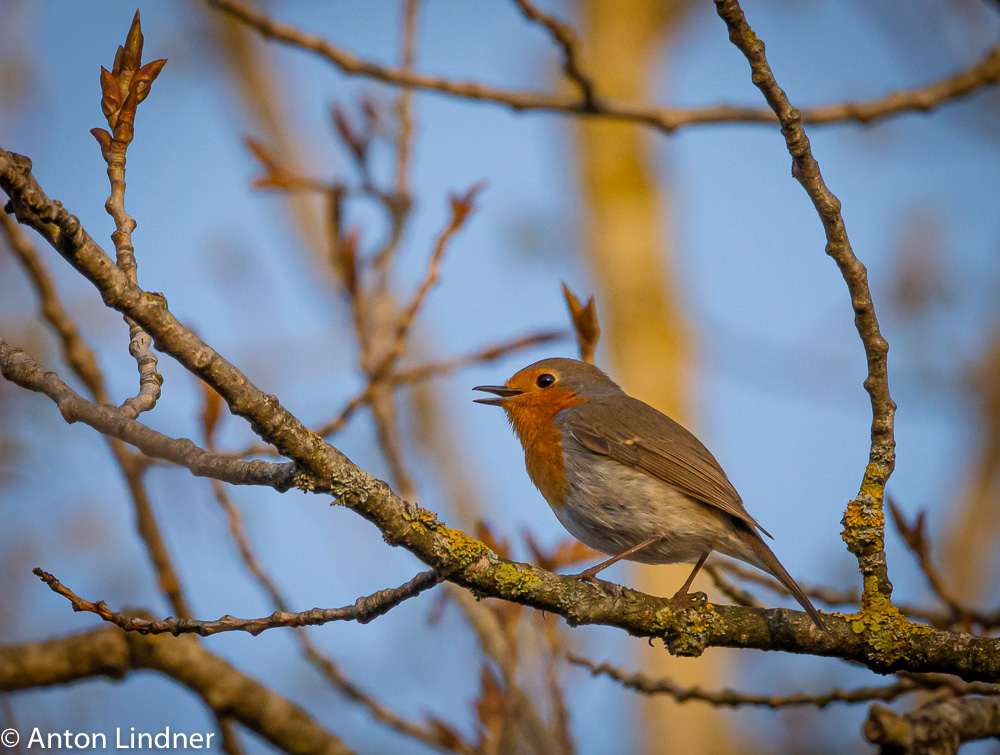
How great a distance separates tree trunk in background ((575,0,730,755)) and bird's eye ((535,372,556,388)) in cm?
336

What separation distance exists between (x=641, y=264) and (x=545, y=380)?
15.0 feet

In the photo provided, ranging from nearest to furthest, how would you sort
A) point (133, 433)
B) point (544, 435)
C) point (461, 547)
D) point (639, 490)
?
point (133, 433) → point (461, 547) → point (639, 490) → point (544, 435)

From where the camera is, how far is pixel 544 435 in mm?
4145

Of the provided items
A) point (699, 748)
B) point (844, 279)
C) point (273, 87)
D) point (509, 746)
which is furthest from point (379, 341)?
point (273, 87)

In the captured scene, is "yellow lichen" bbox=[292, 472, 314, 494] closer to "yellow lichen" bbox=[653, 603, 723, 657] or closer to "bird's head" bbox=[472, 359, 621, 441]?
"yellow lichen" bbox=[653, 603, 723, 657]

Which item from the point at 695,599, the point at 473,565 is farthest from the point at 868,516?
the point at 473,565

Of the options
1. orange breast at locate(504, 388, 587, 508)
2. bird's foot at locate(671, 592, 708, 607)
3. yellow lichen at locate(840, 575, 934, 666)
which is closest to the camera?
yellow lichen at locate(840, 575, 934, 666)

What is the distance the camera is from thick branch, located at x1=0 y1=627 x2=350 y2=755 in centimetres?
307

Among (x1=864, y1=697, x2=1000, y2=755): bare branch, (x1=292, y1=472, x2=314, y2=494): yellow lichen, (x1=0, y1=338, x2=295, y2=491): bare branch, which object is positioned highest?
(x1=0, y1=338, x2=295, y2=491): bare branch

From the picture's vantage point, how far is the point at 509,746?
11.1 feet

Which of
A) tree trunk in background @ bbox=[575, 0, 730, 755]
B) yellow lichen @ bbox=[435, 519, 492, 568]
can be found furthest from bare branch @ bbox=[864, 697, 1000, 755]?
tree trunk in background @ bbox=[575, 0, 730, 755]

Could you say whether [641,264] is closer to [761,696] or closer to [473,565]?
[761,696]

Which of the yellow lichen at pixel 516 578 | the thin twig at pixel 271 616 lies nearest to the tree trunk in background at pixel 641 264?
the yellow lichen at pixel 516 578

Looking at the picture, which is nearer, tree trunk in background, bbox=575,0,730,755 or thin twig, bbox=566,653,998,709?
thin twig, bbox=566,653,998,709
